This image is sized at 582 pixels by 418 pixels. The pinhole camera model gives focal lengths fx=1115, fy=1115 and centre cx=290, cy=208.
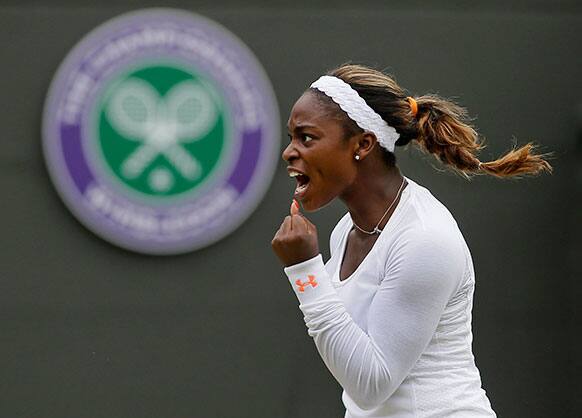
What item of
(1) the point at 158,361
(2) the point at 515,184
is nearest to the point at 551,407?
(2) the point at 515,184

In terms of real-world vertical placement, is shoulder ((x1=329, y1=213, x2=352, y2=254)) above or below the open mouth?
below

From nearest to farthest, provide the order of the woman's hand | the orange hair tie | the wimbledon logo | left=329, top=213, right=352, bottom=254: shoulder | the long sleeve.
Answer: the long sleeve → the woman's hand → the orange hair tie → left=329, top=213, right=352, bottom=254: shoulder → the wimbledon logo

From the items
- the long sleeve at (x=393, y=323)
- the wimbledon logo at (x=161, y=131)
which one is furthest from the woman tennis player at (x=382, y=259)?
the wimbledon logo at (x=161, y=131)

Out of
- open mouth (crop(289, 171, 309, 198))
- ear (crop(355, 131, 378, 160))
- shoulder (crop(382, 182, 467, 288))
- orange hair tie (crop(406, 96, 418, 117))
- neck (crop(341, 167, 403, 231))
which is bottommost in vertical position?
shoulder (crop(382, 182, 467, 288))

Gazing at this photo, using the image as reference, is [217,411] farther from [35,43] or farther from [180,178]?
[35,43]

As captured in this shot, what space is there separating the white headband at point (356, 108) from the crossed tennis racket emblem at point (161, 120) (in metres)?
1.74

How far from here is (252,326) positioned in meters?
4.51

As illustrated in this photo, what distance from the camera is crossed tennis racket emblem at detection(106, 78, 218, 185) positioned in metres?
4.38

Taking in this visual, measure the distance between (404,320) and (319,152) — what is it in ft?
1.52

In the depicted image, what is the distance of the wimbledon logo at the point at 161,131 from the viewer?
4348 millimetres

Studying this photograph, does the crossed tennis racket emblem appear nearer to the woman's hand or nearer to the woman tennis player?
the woman tennis player

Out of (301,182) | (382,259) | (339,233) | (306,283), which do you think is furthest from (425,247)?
(339,233)

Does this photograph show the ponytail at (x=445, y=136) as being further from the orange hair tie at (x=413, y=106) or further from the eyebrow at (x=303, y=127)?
the eyebrow at (x=303, y=127)

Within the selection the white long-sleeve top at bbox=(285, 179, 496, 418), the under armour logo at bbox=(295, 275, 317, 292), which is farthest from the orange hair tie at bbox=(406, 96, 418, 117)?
the under armour logo at bbox=(295, 275, 317, 292)
